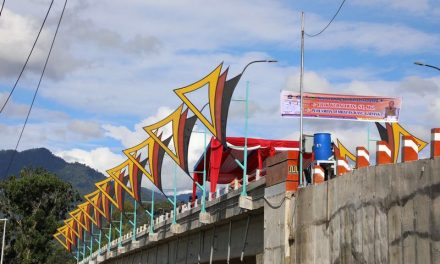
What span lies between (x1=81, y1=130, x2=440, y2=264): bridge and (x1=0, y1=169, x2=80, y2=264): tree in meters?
85.0

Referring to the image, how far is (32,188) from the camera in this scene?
124m

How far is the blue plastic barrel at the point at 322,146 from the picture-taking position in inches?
944

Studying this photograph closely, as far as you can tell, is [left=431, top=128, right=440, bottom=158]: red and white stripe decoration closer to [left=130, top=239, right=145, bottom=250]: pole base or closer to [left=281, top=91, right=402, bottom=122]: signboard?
[left=281, top=91, right=402, bottom=122]: signboard

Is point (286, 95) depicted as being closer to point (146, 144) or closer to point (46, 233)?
point (146, 144)

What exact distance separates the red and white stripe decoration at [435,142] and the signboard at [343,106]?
1297 centimetres

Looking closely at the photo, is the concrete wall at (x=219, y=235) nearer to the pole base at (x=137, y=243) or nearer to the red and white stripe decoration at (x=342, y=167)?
the pole base at (x=137, y=243)

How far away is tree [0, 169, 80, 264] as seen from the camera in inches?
4665

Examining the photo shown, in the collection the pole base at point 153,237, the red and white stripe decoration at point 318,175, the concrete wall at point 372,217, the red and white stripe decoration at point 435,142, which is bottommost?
the concrete wall at point 372,217

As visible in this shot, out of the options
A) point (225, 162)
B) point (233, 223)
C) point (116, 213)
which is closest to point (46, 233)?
point (116, 213)

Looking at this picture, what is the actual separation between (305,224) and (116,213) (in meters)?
139

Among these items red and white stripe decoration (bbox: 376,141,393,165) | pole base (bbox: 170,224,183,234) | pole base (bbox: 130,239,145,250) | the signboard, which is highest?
the signboard

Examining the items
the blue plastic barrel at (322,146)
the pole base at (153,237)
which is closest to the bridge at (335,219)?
the blue plastic barrel at (322,146)

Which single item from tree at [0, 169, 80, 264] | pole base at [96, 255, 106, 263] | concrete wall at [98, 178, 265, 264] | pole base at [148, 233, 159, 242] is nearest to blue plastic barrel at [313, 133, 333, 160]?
concrete wall at [98, 178, 265, 264]

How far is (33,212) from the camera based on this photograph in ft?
402
